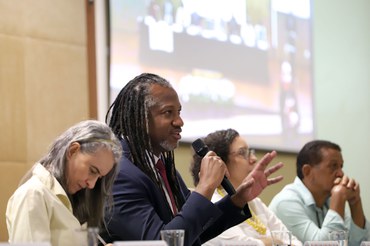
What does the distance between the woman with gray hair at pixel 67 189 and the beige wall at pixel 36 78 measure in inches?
64.7

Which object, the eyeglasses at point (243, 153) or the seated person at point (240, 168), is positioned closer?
the seated person at point (240, 168)

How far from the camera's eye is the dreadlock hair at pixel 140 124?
8.34 feet

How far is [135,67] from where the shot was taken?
4.43 meters

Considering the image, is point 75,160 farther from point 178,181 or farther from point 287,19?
point 287,19

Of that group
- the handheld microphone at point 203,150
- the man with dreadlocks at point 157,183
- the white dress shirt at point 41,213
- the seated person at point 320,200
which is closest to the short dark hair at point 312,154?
the seated person at point 320,200

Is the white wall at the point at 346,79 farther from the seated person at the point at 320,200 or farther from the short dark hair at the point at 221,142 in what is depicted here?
the short dark hair at the point at 221,142

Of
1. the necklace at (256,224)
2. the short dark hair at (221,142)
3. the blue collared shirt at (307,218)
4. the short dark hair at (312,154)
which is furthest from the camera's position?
the short dark hair at (312,154)

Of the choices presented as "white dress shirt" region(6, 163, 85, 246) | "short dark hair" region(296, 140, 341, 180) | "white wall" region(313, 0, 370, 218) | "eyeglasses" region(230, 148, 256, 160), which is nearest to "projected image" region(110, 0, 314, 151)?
"white wall" region(313, 0, 370, 218)

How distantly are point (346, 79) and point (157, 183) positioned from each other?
13.5 feet

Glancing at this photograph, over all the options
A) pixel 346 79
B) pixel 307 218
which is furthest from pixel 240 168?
pixel 346 79

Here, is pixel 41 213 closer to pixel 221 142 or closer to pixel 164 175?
pixel 164 175

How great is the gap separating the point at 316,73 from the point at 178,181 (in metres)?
3.61

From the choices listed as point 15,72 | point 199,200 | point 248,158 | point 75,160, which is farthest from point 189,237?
point 15,72

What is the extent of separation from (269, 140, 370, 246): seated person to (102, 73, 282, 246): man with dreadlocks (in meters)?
1.24
